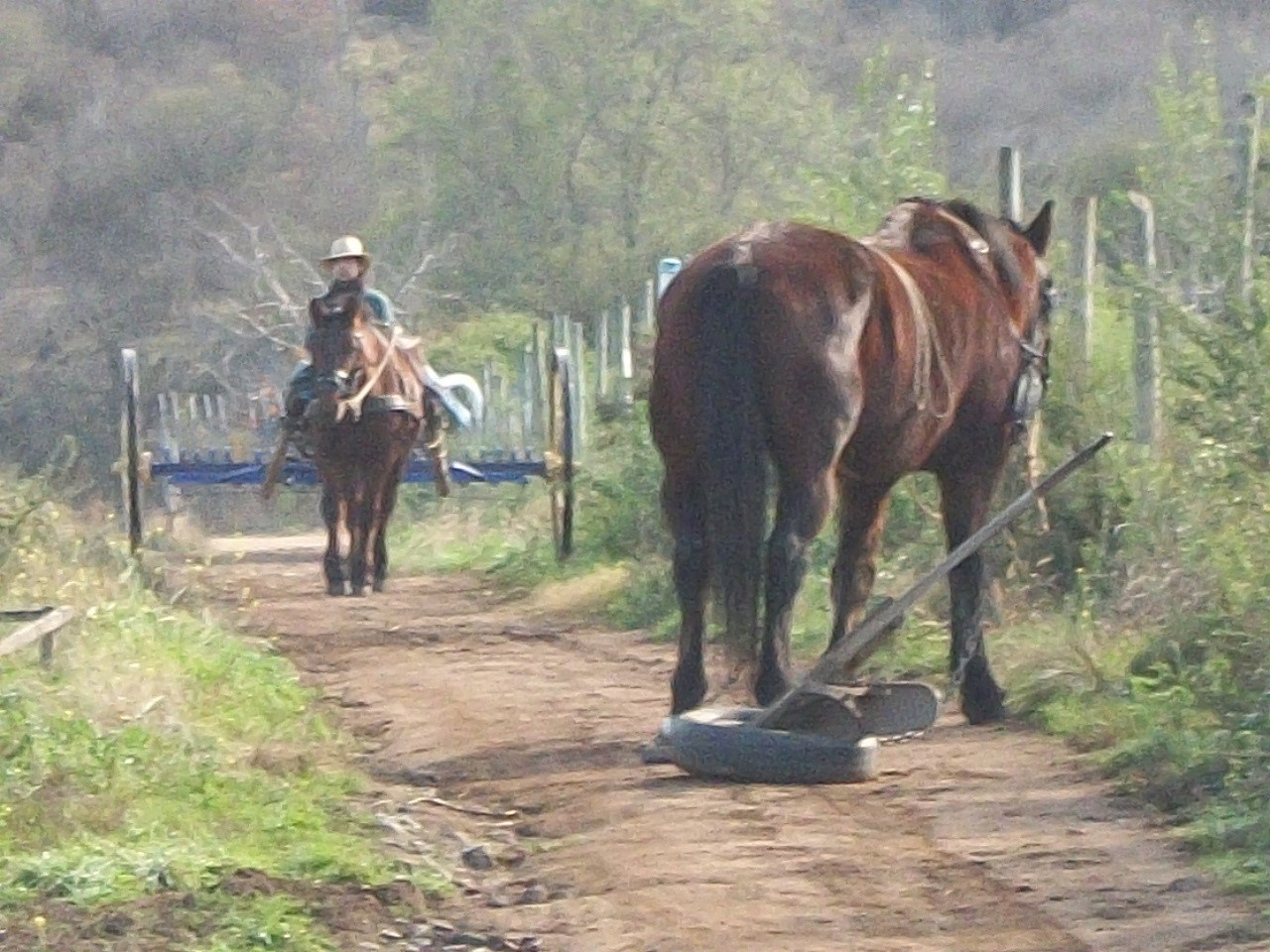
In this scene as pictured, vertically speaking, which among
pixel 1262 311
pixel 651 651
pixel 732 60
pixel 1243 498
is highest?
pixel 732 60

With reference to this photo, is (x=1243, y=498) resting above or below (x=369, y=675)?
above

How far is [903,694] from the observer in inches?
331

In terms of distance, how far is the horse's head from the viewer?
1547cm

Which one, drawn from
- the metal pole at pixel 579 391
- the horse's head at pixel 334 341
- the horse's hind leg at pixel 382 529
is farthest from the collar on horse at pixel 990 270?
the metal pole at pixel 579 391

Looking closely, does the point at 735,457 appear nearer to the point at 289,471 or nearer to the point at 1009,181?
the point at 1009,181

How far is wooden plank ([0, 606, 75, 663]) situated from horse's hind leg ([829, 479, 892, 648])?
2866 millimetres

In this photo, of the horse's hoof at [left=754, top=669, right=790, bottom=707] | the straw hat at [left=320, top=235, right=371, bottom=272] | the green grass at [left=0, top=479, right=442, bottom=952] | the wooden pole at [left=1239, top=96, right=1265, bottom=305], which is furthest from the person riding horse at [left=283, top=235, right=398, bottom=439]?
the horse's hoof at [left=754, top=669, right=790, bottom=707]

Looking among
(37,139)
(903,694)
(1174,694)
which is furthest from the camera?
(37,139)

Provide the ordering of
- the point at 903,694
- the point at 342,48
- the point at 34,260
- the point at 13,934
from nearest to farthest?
the point at 13,934 → the point at 903,694 → the point at 34,260 → the point at 342,48

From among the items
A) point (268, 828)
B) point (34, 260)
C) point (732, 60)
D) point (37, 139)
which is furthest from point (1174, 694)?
point (37, 139)

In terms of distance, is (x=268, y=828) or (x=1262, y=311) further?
(x=1262, y=311)

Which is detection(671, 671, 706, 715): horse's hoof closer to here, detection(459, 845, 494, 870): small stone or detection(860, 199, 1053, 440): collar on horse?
detection(860, 199, 1053, 440): collar on horse

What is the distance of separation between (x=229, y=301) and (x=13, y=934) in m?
38.1

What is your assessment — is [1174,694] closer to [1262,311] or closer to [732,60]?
[1262,311]
